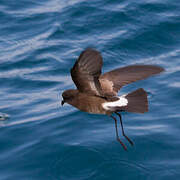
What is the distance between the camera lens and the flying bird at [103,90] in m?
4.59

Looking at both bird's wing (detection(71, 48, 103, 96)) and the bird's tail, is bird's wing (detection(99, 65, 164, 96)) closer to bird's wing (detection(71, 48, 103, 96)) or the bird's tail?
the bird's tail

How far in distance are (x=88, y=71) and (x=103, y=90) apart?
39.2 inches

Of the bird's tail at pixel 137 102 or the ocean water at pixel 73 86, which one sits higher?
the bird's tail at pixel 137 102

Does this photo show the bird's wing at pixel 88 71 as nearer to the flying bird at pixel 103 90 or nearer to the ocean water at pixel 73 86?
the flying bird at pixel 103 90

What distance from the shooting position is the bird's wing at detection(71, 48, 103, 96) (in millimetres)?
4359

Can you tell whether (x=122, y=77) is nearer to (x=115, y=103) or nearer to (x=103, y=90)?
(x=103, y=90)

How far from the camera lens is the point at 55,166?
6199 mm

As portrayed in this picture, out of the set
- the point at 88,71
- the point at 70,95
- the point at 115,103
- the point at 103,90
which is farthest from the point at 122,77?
the point at 88,71

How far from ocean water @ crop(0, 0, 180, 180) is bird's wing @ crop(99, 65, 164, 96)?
3.92 ft

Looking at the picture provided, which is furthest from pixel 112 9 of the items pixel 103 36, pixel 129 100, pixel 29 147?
pixel 129 100

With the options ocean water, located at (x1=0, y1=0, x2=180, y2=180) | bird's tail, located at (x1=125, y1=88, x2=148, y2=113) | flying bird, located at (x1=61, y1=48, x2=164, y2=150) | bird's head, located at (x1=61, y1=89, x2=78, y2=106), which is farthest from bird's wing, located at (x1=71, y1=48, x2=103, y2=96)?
ocean water, located at (x1=0, y1=0, x2=180, y2=180)

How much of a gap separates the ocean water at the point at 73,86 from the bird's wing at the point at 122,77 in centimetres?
120

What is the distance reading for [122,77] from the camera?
5820mm

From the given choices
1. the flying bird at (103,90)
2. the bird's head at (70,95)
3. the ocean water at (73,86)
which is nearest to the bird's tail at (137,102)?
the flying bird at (103,90)
